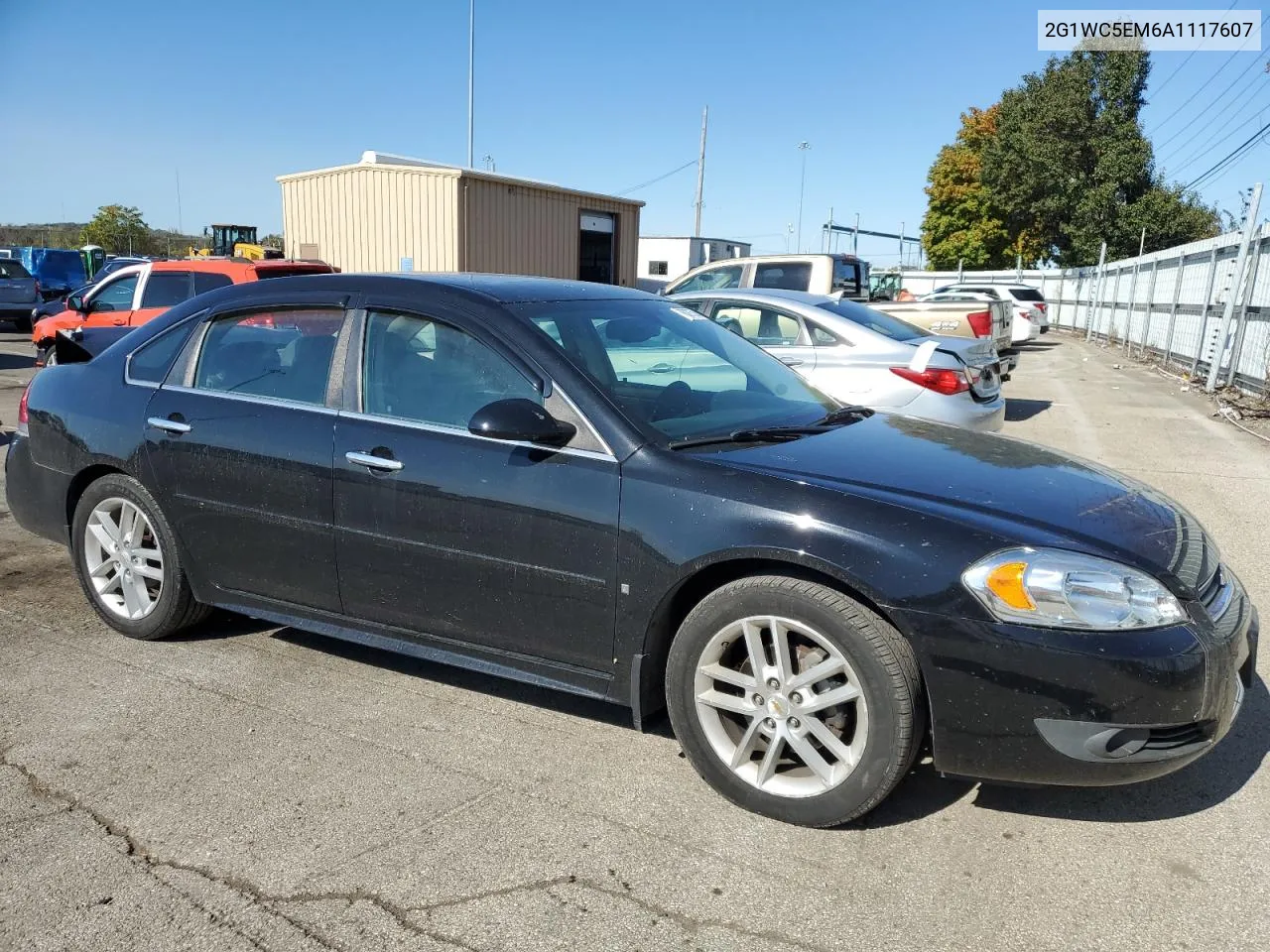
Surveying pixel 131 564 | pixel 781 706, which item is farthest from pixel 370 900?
pixel 131 564

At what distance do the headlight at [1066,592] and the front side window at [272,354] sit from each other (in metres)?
2.47

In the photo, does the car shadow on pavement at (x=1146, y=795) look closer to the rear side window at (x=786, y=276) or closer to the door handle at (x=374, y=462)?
the door handle at (x=374, y=462)

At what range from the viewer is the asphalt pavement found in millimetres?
2410

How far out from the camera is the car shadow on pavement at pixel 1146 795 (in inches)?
117

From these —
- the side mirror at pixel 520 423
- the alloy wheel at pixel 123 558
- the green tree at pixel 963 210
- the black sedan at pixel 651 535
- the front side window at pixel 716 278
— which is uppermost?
the green tree at pixel 963 210

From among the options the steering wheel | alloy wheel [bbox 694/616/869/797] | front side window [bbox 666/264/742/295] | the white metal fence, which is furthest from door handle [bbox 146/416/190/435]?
the white metal fence

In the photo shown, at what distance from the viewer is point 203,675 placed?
3902 millimetres

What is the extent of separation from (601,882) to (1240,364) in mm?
14515

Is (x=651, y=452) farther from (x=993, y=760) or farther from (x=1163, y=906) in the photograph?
(x=1163, y=906)

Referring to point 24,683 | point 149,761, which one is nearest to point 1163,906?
point 149,761

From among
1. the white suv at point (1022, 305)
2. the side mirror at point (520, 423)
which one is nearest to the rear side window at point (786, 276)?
the white suv at point (1022, 305)

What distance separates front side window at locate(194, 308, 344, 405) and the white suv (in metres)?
18.3

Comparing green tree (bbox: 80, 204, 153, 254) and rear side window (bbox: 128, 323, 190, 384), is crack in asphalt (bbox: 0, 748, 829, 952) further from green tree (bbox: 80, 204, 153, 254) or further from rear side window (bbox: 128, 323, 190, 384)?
green tree (bbox: 80, 204, 153, 254)

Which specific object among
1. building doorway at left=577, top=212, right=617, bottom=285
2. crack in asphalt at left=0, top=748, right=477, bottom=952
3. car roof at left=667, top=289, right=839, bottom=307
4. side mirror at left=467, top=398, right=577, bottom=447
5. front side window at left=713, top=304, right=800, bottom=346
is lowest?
crack in asphalt at left=0, top=748, right=477, bottom=952
